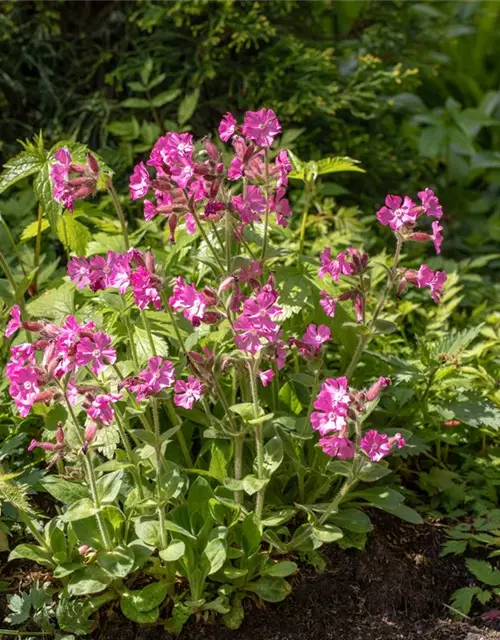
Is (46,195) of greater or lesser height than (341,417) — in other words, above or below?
above

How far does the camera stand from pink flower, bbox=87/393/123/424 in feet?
5.98

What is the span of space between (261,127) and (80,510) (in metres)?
0.88

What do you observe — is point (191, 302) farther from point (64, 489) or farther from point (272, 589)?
point (272, 589)

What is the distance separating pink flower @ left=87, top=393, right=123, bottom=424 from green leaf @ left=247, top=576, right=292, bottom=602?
1.94 ft

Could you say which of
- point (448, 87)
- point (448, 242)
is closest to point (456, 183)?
point (448, 242)

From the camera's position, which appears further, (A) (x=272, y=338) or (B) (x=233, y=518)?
(B) (x=233, y=518)

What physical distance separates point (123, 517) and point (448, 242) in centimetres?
256

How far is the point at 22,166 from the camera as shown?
7.47 ft

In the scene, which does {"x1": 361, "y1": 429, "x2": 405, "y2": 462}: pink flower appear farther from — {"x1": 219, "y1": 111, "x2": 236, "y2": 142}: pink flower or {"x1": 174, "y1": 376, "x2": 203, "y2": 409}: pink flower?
{"x1": 219, "y1": 111, "x2": 236, "y2": 142}: pink flower

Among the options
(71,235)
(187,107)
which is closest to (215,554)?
(71,235)

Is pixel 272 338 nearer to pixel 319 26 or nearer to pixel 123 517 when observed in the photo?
pixel 123 517

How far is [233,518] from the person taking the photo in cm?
218

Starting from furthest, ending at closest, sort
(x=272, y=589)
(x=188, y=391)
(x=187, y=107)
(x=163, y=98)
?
(x=163, y=98)
(x=187, y=107)
(x=272, y=589)
(x=188, y=391)

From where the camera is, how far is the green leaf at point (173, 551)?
1966 millimetres
